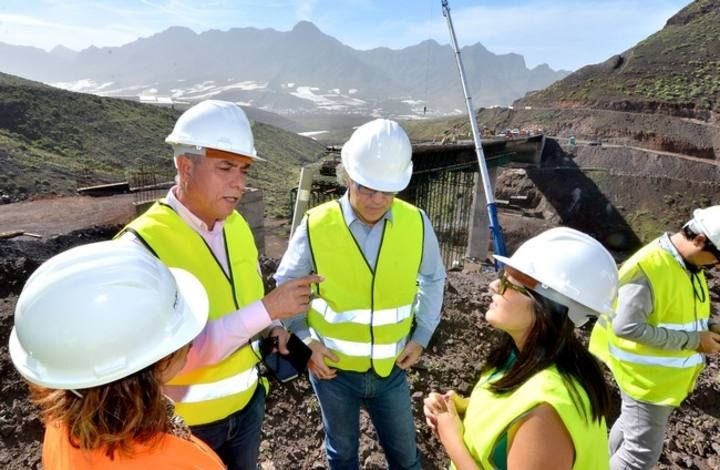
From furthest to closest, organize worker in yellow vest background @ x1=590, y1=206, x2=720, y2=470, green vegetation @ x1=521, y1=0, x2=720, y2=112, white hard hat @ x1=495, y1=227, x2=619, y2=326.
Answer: green vegetation @ x1=521, y1=0, x2=720, y2=112 → worker in yellow vest background @ x1=590, y1=206, x2=720, y2=470 → white hard hat @ x1=495, y1=227, x2=619, y2=326

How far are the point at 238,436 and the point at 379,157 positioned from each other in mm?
1670

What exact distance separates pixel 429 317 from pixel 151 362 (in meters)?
1.86

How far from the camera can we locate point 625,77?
38656mm

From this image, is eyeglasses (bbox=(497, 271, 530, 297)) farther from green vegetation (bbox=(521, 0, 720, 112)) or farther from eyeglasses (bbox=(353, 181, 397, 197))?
green vegetation (bbox=(521, 0, 720, 112))

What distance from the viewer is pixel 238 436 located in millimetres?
2191

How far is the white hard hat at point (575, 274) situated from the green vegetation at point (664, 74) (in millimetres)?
38245

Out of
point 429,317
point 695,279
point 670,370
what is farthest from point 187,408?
point 695,279

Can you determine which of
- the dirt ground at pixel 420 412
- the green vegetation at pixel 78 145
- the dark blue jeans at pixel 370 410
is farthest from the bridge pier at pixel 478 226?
the dark blue jeans at pixel 370 410

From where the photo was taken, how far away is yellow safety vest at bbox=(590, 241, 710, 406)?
103 inches

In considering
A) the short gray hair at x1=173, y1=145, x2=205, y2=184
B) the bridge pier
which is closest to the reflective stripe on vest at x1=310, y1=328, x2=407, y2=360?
the short gray hair at x1=173, y1=145, x2=205, y2=184

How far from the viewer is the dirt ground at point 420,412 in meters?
3.21

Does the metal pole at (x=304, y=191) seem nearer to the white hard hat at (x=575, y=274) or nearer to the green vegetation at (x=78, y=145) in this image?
the white hard hat at (x=575, y=274)

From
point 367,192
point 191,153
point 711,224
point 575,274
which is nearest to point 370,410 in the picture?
point 367,192

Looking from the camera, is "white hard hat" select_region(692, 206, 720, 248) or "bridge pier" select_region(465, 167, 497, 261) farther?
"bridge pier" select_region(465, 167, 497, 261)
